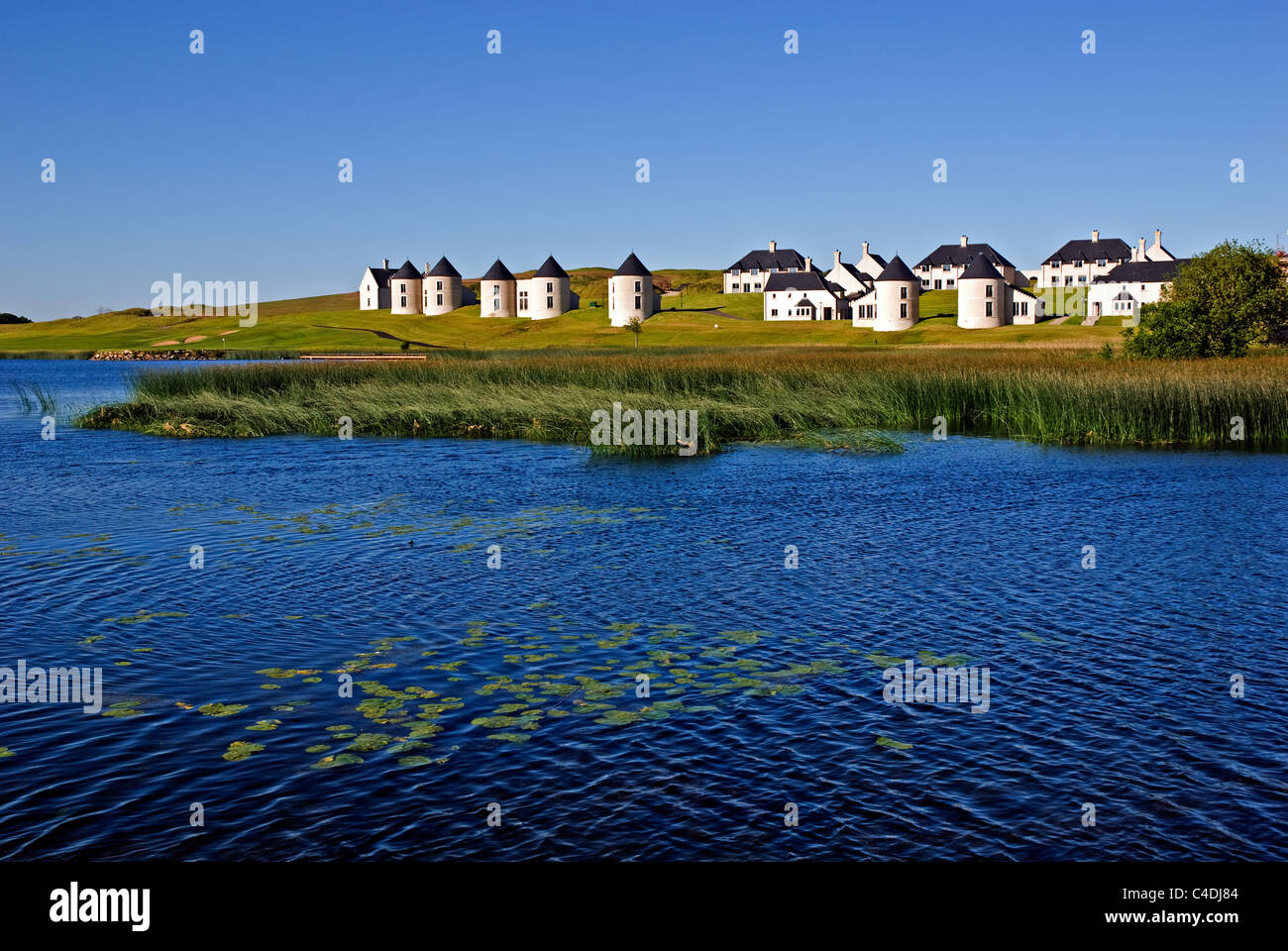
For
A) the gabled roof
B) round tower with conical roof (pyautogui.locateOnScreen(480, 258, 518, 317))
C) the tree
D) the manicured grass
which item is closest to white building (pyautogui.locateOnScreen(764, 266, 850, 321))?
round tower with conical roof (pyautogui.locateOnScreen(480, 258, 518, 317))

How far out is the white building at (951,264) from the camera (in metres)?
159

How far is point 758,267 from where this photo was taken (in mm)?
168250

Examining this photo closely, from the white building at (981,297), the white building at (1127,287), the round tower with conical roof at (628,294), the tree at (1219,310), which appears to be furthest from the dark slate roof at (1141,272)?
the tree at (1219,310)

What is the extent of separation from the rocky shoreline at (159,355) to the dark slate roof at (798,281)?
66269mm

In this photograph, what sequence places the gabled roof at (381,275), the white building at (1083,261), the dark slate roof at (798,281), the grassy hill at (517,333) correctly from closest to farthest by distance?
1. the grassy hill at (517,333)
2. the dark slate roof at (798,281)
3. the white building at (1083,261)
4. the gabled roof at (381,275)

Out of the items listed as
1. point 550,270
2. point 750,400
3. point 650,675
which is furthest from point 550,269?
point 650,675

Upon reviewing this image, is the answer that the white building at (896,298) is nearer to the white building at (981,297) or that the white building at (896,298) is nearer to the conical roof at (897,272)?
the conical roof at (897,272)

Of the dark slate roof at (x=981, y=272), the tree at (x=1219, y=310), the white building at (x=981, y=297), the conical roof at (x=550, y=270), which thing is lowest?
the tree at (x=1219, y=310)

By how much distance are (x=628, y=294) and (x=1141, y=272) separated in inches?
2347

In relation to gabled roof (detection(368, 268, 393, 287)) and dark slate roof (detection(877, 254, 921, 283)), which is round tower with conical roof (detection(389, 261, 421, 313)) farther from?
dark slate roof (detection(877, 254, 921, 283))

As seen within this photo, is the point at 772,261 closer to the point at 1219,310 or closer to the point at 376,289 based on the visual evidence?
the point at 376,289
